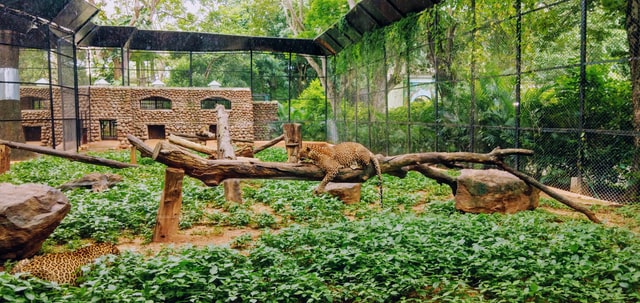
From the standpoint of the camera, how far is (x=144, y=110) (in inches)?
979

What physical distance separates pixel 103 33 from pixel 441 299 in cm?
2215

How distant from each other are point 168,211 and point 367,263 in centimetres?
285

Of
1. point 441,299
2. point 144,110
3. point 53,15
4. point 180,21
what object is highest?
point 180,21

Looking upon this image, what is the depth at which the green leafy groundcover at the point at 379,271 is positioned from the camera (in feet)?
13.9

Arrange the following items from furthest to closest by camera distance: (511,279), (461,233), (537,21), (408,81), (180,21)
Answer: (180,21) → (408,81) → (537,21) → (461,233) → (511,279)

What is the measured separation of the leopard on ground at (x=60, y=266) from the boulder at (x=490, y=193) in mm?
5090

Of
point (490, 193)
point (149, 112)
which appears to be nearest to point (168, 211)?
point (490, 193)

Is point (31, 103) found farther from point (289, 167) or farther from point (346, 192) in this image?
point (289, 167)

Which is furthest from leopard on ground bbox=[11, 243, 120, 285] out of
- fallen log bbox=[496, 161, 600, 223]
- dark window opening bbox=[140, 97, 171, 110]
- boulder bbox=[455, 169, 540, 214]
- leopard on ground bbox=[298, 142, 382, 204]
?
dark window opening bbox=[140, 97, 171, 110]

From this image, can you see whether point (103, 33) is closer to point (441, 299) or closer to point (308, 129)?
point (308, 129)

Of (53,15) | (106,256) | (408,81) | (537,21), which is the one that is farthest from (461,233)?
(53,15)

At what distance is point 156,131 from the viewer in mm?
26094

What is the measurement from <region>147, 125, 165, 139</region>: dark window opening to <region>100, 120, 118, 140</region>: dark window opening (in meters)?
1.72

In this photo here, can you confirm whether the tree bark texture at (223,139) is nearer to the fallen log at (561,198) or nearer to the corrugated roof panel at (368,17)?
the fallen log at (561,198)
